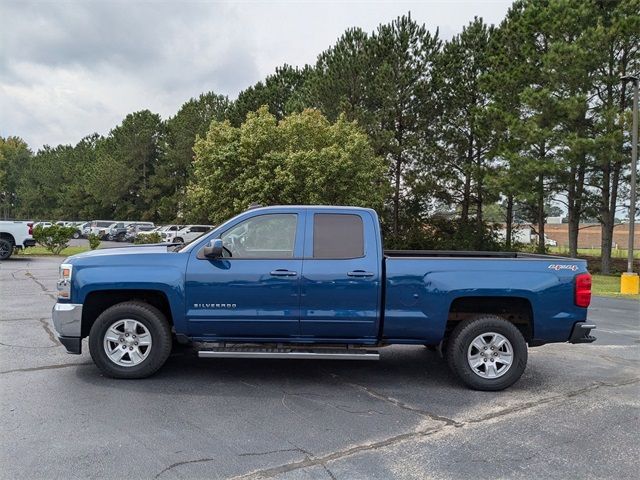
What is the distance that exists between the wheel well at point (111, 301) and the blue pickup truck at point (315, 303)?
0.20 ft

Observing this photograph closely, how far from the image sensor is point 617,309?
12.7 metres

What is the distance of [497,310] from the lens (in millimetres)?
5844

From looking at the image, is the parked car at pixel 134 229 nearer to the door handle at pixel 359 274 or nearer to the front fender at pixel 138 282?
the front fender at pixel 138 282

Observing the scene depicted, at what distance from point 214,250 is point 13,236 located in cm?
1769

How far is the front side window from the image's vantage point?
18.4 feet

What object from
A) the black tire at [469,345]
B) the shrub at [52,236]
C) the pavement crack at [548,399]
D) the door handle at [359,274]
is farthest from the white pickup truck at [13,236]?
the pavement crack at [548,399]

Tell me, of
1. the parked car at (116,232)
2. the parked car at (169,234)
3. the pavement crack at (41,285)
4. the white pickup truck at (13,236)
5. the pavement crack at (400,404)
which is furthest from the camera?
the parked car at (116,232)

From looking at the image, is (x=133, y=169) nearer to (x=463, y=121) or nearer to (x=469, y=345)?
(x=463, y=121)

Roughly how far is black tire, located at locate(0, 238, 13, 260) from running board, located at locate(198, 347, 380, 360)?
1761cm

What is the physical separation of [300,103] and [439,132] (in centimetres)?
916

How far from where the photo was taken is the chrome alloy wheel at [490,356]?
215 inches

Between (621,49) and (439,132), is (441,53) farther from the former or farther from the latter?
(621,49)

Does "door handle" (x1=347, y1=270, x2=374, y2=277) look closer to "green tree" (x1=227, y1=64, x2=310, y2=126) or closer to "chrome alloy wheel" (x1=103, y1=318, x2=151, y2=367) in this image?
"chrome alloy wheel" (x1=103, y1=318, x2=151, y2=367)

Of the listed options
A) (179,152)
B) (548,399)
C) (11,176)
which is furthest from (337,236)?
(11,176)
